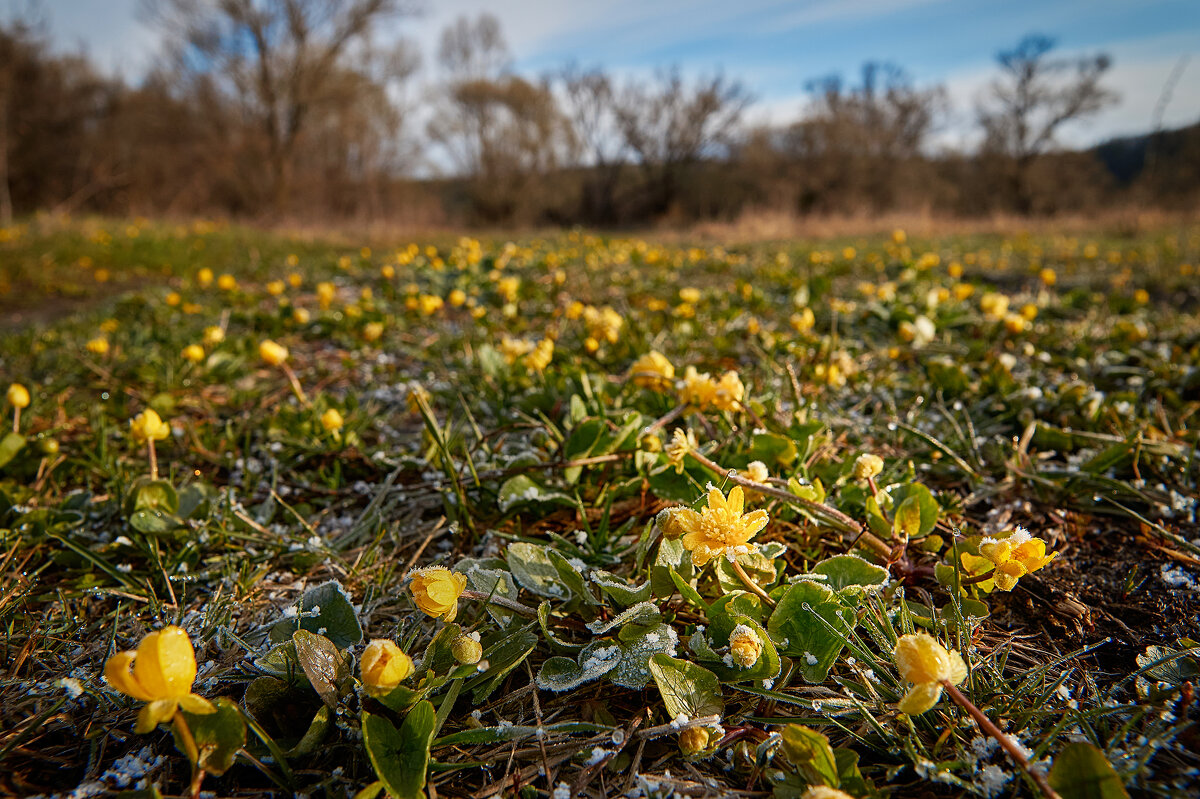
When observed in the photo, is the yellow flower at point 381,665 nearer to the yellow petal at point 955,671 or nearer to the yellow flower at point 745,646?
the yellow flower at point 745,646

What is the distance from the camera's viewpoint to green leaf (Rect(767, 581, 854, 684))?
2.86ft

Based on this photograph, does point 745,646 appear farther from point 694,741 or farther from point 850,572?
point 850,572

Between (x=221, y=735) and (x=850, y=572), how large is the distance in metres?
0.94

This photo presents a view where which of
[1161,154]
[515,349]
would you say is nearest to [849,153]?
[1161,154]

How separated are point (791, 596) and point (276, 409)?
1.94 meters

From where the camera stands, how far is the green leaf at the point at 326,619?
98cm

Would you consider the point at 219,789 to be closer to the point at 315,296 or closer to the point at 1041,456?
the point at 1041,456

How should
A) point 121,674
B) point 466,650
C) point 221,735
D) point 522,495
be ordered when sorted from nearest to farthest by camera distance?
point 121,674 → point 221,735 → point 466,650 → point 522,495

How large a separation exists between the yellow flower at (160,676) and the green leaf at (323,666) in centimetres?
17

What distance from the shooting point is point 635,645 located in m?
0.91

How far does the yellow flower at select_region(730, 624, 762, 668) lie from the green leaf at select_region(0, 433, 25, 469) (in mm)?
1860

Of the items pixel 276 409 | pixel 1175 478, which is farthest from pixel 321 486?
pixel 1175 478

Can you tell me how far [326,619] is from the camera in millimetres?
1001

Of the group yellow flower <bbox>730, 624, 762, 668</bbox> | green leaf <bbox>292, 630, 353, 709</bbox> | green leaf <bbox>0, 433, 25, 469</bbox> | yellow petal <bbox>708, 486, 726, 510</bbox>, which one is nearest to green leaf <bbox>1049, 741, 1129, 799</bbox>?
yellow flower <bbox>730, 624, 762, 668</bbox>
